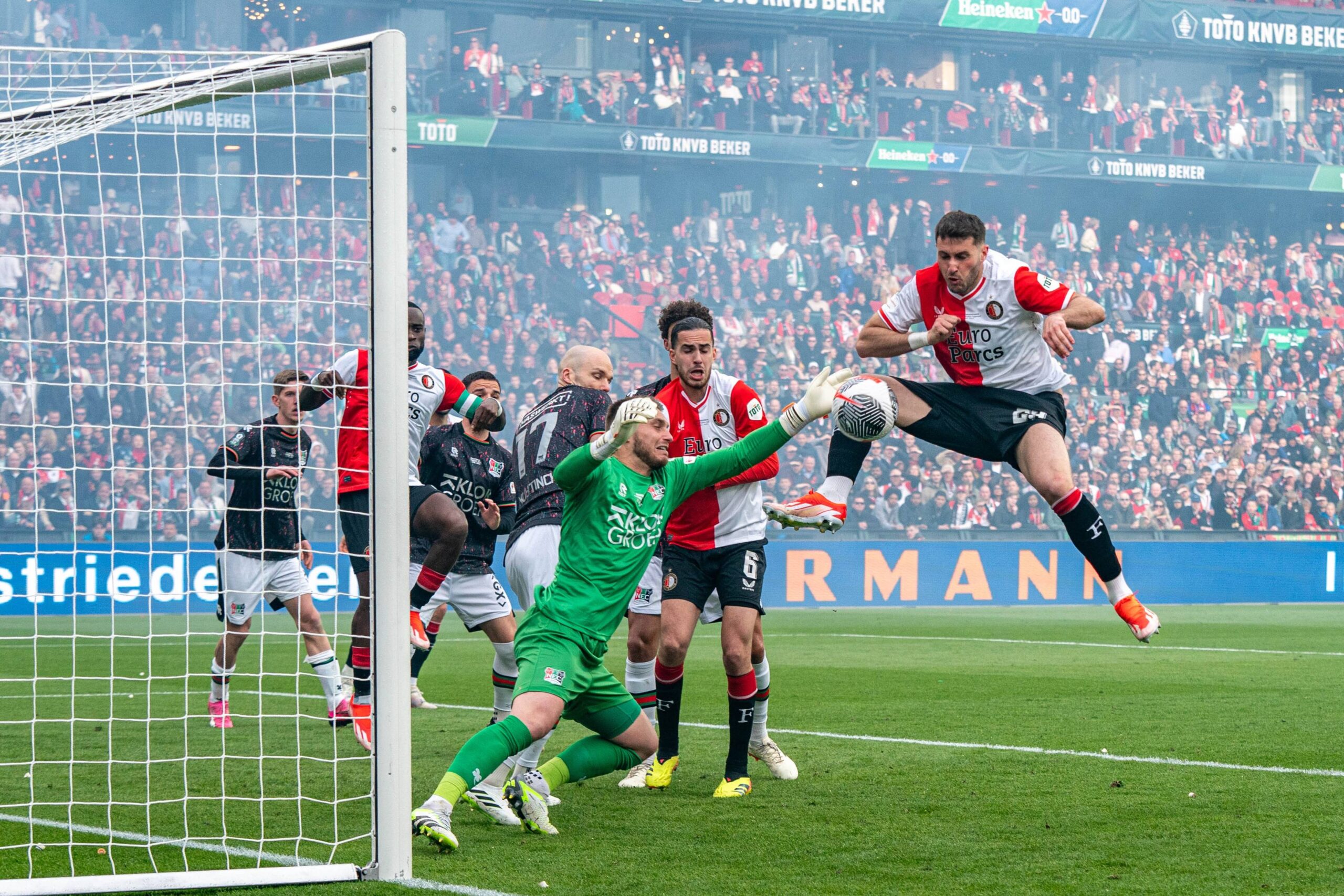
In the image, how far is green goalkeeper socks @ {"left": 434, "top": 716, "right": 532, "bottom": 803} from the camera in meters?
5.14

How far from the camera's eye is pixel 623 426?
5.36 meters

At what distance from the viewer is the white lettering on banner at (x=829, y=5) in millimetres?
29953

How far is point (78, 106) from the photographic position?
5477 mm

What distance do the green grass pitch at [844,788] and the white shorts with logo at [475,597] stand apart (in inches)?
26.3

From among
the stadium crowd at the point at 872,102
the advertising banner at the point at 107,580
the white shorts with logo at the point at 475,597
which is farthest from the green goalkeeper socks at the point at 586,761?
the stadium crowd at the point at 872,102

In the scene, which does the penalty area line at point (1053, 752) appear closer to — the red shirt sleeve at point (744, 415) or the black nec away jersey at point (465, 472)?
the black nec away jersey at point (465, 472)

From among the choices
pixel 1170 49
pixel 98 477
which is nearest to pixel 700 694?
pixel 98 477

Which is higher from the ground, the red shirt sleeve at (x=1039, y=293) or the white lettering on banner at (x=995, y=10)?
the white lettering on banner at (x=995, y=10)

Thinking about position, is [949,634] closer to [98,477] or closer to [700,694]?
[700,694]

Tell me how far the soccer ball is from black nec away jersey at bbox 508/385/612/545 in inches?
46.8

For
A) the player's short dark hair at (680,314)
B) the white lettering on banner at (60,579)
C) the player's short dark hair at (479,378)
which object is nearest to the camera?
the player's short dark hair at (680,314)

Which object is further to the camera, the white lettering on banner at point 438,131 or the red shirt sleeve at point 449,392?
the white lettering on banner at point 438,131

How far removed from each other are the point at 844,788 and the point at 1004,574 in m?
15.4

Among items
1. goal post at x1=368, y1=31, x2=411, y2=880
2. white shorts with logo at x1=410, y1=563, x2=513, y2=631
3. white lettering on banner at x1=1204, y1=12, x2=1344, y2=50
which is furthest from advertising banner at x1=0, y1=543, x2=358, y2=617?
white lettering on banner at x1=1204, y1=12, x2=1344, y2=50
